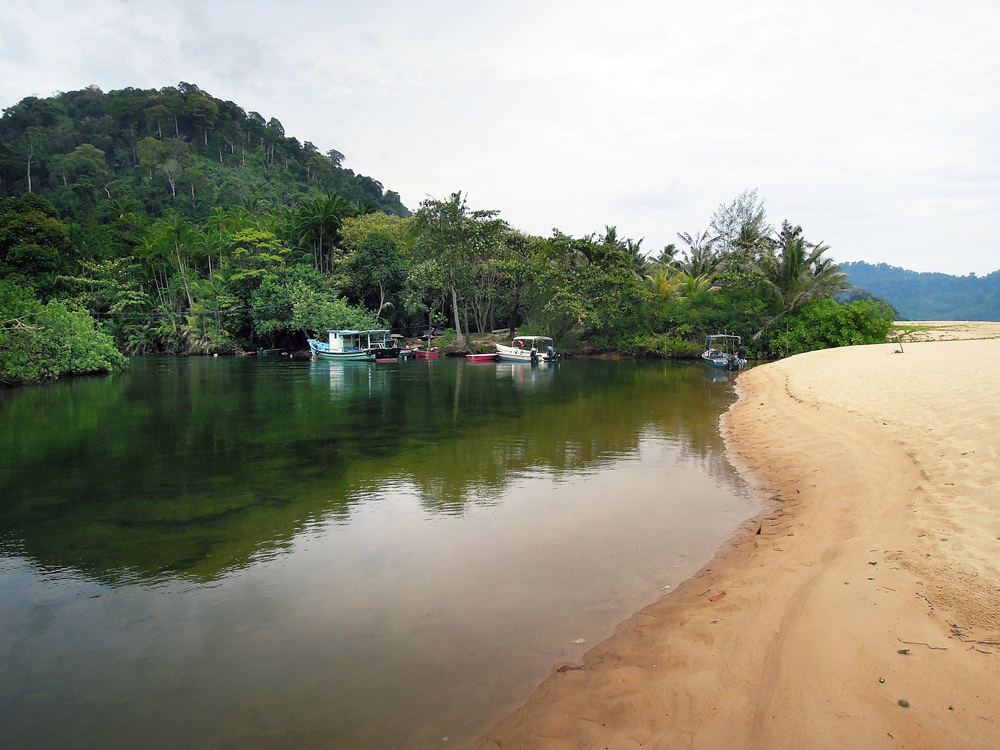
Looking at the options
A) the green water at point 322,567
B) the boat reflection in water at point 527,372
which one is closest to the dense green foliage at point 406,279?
the boat reflection in water at point 527,372

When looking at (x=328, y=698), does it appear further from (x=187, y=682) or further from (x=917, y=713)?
(x=917, y=713)

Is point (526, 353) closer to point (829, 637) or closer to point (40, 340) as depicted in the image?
point (40, 340)

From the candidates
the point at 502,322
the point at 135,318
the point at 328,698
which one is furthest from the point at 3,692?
the point at 135,318

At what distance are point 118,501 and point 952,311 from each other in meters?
148

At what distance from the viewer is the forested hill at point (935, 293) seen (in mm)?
114625

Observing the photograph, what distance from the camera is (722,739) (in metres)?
3.20

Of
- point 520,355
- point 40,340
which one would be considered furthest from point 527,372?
point 40,340

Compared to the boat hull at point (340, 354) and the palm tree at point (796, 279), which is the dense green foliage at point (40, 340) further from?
the palm tree at point (796, 279)

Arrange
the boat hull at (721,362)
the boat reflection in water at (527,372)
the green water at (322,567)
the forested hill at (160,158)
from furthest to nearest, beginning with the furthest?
the forested hill at (160,158) < the boat hull at (721,362) < the boat reflection in water at (527,372) < the green water at (322,567)

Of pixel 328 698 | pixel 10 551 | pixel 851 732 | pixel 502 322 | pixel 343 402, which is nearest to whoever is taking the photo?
pixel 851 732

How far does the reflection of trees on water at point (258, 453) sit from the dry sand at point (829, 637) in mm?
3817

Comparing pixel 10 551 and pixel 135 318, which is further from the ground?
pixel 135 318

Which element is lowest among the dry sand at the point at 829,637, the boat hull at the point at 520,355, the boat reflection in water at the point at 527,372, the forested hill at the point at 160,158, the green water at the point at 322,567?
the green water at the point at 322,567

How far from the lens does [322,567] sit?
21.1 feet
